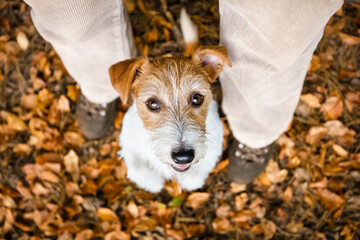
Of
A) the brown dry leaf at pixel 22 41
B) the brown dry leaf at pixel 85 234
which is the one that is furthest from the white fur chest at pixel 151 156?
the brown dry leaf at pixel 22 41

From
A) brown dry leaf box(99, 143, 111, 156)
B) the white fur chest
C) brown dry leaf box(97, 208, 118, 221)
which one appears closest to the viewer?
the white fur chest

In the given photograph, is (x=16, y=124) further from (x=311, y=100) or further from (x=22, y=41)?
(x=311, y=100)

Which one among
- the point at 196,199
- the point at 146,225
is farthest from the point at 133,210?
the point at 196,199

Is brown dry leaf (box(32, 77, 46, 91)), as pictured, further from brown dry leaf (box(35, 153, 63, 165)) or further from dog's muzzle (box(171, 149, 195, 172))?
dog's muzzle (box(171, 149, 195, 172))

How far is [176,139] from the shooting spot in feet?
5.84

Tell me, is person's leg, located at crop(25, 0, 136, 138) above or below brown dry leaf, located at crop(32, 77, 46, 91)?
above

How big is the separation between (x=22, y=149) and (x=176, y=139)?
196cm

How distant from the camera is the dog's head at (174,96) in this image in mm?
1772

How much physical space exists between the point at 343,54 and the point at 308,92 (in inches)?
23.8

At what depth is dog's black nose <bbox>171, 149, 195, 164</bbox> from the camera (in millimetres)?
1755

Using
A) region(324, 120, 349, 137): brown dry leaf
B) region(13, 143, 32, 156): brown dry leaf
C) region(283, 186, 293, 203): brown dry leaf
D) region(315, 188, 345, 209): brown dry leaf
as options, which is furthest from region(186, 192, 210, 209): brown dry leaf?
region(13, 143, 32, 156): brown dry leaf

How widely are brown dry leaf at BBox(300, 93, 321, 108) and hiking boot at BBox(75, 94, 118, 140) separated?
6.79ft

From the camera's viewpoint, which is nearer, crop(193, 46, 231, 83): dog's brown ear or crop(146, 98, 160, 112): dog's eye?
crop(193, 46, 231, 83): dog's brown ear

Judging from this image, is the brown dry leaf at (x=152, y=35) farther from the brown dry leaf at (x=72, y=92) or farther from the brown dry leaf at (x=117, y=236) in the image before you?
the brown dry leaf at (x=117, y=236)
